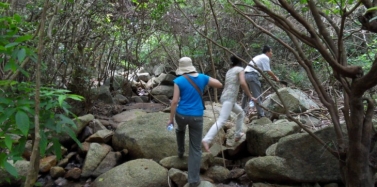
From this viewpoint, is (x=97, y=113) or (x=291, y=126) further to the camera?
(x=97, y=113)

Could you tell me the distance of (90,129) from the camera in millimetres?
7863

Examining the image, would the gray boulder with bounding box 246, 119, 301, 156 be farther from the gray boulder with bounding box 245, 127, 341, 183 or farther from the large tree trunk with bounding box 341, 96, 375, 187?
the large tree trunk with bounding box 341, 96, 375, 187

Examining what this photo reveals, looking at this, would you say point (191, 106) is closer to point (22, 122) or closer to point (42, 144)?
point (42, 144)

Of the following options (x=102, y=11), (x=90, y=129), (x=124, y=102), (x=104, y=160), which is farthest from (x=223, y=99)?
→ (x=124, y=102)

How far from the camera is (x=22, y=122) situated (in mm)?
2742

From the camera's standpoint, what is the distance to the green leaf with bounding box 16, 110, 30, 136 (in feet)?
8.90

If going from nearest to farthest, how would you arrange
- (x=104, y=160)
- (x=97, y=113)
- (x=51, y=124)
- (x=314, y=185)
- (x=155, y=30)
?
(x=51, y=124)
(x=314, y=185)
(x=104, y=160)
(x=97, y=113)
(x=155, y=30)

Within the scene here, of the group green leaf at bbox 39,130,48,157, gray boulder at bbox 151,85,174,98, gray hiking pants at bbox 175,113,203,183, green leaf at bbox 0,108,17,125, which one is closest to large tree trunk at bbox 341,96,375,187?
gray hiking pants at bbox 175,113,203,183

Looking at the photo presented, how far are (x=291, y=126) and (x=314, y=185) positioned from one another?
4.41 ft

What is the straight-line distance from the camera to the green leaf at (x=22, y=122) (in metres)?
2.71

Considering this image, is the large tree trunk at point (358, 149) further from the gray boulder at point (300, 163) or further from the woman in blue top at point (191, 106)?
the woman in blue top at point (191, 106)

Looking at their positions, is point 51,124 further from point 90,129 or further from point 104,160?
point 90,129

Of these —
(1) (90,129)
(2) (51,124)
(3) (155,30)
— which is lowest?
(1) (90,129)

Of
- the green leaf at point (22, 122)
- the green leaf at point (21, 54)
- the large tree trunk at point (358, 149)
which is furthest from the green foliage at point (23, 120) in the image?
the large tree trunk at point (358, 149)
